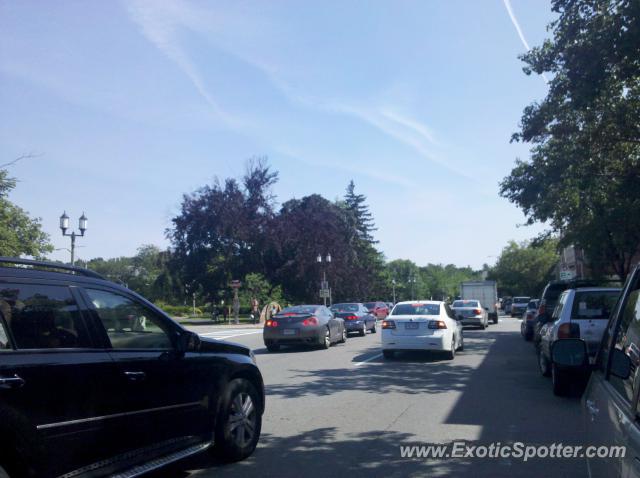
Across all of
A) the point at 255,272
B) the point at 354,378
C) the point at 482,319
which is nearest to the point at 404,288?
the point at 255,272

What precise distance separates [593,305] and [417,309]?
19.0 ft

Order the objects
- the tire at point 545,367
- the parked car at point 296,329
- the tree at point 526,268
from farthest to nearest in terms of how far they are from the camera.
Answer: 1. the tree at point 526,268
2. the parked car at point 296,329
3. the tire at point 545,367

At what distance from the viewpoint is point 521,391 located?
1021cm

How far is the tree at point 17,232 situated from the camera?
32.0 meters

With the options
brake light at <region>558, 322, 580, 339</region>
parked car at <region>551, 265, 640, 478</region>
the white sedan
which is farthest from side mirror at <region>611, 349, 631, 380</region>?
the white sedan

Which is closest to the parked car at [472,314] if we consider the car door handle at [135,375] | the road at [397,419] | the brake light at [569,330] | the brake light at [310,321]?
the brake light at [310,321]

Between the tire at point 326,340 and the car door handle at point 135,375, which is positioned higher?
the car door handle at point 135,375

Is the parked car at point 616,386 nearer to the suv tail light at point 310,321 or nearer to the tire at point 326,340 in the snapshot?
the suv tail light at point 310,321

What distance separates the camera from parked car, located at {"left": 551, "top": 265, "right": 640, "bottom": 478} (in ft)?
8.49

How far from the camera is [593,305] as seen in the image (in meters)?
10.2

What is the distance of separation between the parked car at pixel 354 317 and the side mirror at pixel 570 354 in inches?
839

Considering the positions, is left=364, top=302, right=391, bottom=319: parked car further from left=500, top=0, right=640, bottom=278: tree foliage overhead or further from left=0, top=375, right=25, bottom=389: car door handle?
left=0, top=375, right=25, bottom=389: car door handle

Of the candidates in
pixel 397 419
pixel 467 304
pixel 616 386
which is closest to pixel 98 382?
pixel 616 386

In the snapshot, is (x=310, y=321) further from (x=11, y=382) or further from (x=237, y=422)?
(x=11, y=382)
